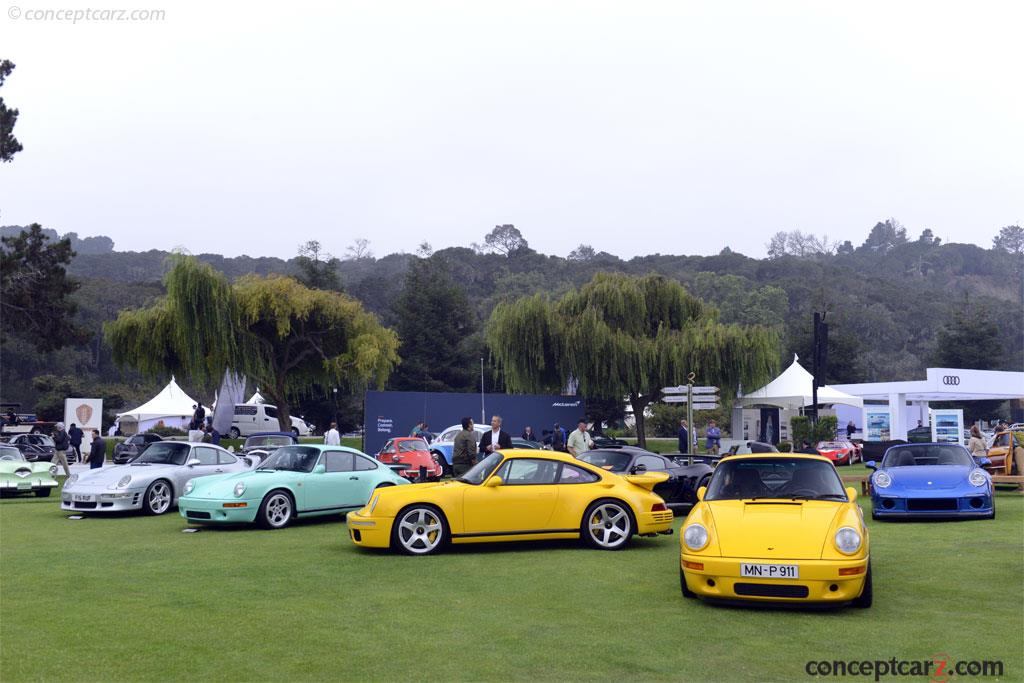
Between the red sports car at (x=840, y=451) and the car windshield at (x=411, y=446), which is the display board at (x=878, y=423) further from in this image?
the car windshield at (x=411, y=446)

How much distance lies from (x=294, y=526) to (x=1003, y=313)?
377 ft

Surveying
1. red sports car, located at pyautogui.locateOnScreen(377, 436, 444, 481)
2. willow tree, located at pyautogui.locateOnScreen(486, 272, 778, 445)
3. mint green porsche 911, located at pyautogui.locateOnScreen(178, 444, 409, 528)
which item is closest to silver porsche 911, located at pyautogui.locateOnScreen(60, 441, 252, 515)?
mint green porsche 911, located at pyautogui.locateOnScreen(178, 444, 409, 528)

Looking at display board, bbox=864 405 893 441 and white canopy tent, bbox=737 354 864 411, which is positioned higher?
white canopy tent, bbox=737 354 864 411

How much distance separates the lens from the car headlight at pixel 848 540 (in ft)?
26.9

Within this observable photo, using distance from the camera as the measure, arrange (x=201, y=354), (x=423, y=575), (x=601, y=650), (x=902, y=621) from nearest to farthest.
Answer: (x=601, y=650), (x=902, y=621), (x=423, y=575), (x=201, y=354)

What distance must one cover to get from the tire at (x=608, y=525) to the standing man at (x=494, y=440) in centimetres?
527

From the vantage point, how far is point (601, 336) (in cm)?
4341

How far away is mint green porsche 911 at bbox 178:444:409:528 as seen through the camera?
1457 centimetres

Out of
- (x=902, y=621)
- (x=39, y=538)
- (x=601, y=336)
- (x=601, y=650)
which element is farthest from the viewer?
(x=601, y=336)

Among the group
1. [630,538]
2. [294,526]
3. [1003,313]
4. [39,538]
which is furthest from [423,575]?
[1003,313]

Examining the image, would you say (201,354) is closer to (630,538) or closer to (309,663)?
(630,538)

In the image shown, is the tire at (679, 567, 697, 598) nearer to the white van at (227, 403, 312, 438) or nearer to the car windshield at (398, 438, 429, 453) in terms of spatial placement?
the car windshield at (398, 438, 429, 453)

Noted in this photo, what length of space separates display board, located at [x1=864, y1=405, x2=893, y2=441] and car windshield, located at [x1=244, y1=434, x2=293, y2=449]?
27999 mm

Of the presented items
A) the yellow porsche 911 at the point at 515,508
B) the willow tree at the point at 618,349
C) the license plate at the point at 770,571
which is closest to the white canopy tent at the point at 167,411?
the willow tree at the point at 618,349
